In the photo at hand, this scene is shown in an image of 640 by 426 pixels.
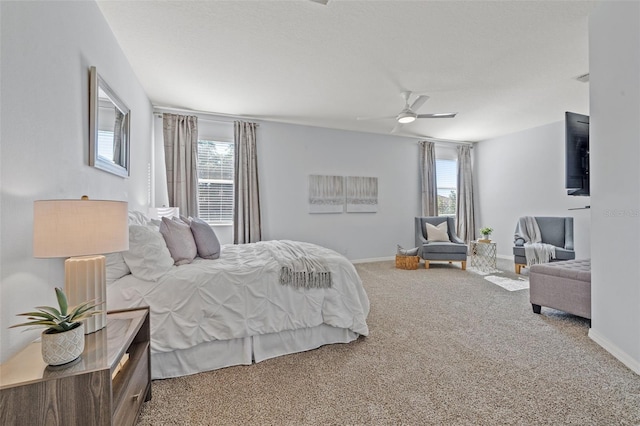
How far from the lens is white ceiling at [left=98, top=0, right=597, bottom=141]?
2277mm

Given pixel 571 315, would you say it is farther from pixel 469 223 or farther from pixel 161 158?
pixel 161 158

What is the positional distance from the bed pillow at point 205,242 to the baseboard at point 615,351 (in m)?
3.07

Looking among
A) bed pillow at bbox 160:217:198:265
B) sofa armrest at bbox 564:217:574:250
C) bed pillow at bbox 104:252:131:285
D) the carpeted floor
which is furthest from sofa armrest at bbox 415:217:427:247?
bed pillow at bbox 104:252:131:285

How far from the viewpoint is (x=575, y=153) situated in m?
2.82

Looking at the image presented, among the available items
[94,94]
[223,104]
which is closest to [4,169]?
[94,94]

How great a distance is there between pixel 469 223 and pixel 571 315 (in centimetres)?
396

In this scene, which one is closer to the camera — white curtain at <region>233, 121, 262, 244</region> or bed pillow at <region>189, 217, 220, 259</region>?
bed pillow at <region>189, 217, 220, 259</region>

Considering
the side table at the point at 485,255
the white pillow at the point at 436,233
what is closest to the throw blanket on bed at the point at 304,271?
the white pillow at the point at 436,233

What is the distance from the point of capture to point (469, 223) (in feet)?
21.7

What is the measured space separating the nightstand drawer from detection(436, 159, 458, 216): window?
6294mm

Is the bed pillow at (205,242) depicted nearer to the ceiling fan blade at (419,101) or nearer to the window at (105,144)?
the window at (105,144)

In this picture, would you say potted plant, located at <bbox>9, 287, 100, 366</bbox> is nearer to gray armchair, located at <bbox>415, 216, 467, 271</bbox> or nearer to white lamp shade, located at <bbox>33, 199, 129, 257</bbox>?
white lamp shade, located at <bbox>33, 199, 129, 257</bbox>

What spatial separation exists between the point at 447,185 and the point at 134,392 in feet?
22.0

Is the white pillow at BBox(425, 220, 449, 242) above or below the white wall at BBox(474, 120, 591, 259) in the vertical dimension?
below
